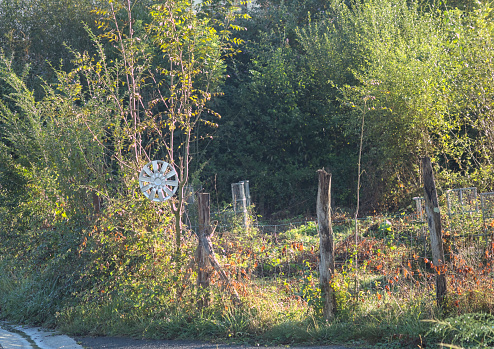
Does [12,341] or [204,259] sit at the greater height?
[204,259]

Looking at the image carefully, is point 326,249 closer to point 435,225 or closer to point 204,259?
point 435,225

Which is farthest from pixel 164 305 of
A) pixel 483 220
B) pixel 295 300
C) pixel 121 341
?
pixel 483 220

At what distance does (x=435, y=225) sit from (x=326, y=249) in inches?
44.8

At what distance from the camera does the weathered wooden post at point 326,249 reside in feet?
16.9

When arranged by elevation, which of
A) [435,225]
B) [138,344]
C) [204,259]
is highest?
[435,225]

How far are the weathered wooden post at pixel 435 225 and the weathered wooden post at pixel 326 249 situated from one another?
0.99m

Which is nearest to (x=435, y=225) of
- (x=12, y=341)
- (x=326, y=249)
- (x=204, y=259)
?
(x=326, y=249)

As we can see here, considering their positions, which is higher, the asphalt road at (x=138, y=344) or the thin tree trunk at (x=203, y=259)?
the thin tree trunk at (x=203, y=259)

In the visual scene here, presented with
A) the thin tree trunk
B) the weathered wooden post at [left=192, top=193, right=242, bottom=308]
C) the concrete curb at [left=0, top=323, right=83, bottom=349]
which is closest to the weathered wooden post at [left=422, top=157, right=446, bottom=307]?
the weathered wooden post at [left=192, top=193, right=242, bottom=308]

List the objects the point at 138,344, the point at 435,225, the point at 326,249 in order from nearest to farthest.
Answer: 1. the point at 435,225
2. the point at 326,249
3. the point at 138,344

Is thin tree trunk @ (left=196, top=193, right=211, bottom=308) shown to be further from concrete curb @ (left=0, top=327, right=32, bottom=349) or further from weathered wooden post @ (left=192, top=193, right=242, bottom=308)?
concrete curb @ (left=0, top=327, right=32, bottom=349)

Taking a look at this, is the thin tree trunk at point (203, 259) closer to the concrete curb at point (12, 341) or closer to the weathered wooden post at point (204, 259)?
the weathered wooden post at point (204, 259)

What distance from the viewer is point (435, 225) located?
4871 millimetres

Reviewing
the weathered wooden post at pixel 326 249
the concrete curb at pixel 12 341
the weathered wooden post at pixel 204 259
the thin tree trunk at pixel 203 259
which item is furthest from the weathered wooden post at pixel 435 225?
the concrete curb at pixel 12 341
